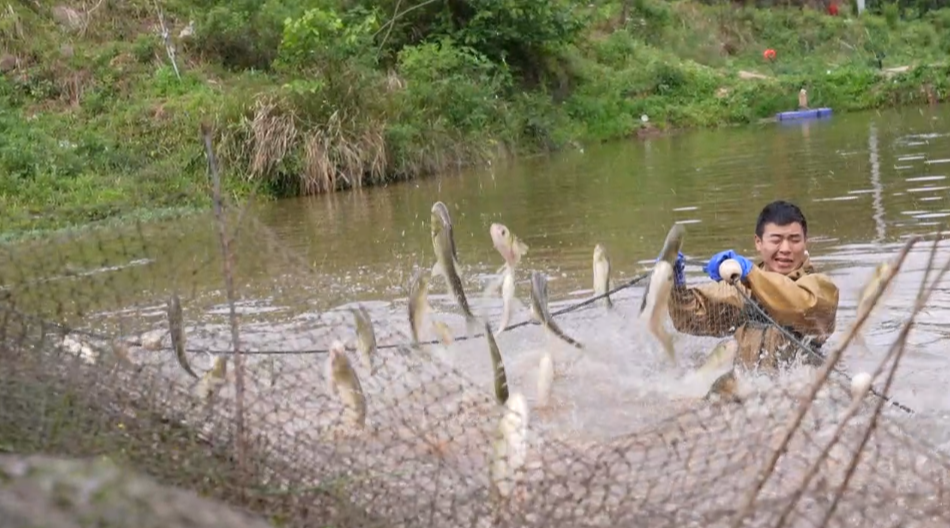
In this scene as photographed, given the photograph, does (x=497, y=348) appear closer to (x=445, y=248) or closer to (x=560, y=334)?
(x=445, y=248)

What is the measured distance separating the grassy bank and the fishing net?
674cm

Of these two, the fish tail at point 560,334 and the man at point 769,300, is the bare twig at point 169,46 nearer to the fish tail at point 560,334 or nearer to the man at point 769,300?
the fish tail at point 560,334

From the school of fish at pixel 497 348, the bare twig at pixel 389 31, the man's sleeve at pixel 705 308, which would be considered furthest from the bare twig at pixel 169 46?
the man's sleeve at pixel 705 308

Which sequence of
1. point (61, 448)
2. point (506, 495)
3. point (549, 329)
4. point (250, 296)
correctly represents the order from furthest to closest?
point (250, 296), point (549, 329), point (506, 495), point (61, 448)

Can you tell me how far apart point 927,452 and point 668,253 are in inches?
69.9

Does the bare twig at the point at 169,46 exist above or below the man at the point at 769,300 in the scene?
above

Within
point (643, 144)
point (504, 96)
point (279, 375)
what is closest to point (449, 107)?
point (504, 96)

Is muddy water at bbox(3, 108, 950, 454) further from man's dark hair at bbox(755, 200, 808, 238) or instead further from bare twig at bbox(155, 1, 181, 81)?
bare twig at bbox(155, 1, 181, 81)

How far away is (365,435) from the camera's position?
12.3ft

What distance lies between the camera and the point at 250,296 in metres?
7.20

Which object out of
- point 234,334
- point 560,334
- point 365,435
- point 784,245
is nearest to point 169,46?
point 560,334

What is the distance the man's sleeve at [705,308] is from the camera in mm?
5832

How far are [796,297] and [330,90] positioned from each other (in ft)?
45.2

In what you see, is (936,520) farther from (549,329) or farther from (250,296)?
(250,296)
